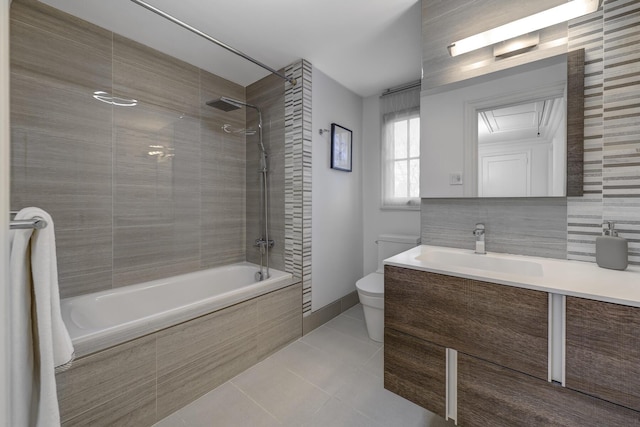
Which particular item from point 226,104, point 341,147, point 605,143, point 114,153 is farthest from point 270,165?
point 605,143

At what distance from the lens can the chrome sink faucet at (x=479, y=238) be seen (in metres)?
1.43

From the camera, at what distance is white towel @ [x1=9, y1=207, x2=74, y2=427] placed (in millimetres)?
758

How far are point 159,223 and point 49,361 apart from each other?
4.63ft

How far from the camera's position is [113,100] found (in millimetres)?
1819

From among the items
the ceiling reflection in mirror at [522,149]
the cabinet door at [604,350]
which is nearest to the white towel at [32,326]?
the cabinet door at [604,350]

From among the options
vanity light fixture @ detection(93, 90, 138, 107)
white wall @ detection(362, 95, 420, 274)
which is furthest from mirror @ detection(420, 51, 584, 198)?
vanity light fixture @ detection(93, 90, 138, 107)

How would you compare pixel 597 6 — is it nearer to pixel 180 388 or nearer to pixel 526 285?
pixel 526 285

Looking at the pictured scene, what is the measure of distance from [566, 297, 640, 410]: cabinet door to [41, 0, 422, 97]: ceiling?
1.79 meters

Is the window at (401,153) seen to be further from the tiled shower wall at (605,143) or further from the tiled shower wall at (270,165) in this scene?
the tiled shower wall at (605,143)

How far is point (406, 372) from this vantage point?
1.22 meters

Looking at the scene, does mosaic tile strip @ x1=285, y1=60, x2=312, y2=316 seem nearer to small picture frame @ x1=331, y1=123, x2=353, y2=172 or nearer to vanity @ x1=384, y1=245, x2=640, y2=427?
small picture frame @ x1=331, y1=123, x2=353, y2=172

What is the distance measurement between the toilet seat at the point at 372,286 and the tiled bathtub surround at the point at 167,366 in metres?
0.70

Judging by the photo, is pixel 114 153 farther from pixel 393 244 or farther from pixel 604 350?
pixel 604 350

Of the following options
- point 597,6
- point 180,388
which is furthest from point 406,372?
point 597,6
